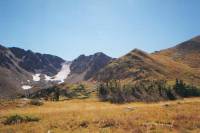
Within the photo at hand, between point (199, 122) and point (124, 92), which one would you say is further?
point (124, 92)

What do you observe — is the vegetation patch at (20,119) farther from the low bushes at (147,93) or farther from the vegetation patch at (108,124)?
the low bushes at (147,93)

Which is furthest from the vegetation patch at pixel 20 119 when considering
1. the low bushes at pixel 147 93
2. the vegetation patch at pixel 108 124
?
the low bushes at pixel 147 93

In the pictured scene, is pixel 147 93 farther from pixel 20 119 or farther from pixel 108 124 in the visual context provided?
pixel 108 124

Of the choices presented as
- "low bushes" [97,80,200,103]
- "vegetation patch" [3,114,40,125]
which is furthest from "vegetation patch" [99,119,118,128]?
"low bushes" [97,80,200,103]

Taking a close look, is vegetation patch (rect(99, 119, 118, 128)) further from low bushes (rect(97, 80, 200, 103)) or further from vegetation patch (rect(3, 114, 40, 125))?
low bushes (rect(97, 80, 200, 103))

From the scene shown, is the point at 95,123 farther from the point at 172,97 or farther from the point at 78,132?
the point at 172,97

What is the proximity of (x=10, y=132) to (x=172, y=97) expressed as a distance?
10012 cm

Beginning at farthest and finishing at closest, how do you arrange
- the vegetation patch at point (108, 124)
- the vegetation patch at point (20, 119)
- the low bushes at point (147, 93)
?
1. the low bushes at point (147, 93)
2. the vegetation patch at point (20, 119)
3. the vegetation patch at point (108, 124)

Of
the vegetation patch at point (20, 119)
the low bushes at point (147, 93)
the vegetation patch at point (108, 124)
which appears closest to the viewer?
the vegetation patch at point (108, 124)

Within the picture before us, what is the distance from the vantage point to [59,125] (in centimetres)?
2675

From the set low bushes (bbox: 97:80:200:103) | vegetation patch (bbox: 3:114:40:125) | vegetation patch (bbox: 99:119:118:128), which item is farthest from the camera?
low bushes (bbox: 97:80:200:103)

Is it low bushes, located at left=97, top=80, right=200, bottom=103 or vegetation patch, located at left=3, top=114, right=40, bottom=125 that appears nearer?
vegetation patch, located at left=3, top=114, right=40, bottom=125

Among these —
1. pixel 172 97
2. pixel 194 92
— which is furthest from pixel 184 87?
pixel 172 97

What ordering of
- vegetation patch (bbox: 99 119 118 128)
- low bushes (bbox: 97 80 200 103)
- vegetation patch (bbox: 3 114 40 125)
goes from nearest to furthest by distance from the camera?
vegetation patch (bbox: 99 119 118 128) → vegetation patch (bbox: 3 114 40 125) → low bushes (bbox: 97 80 200 103)
